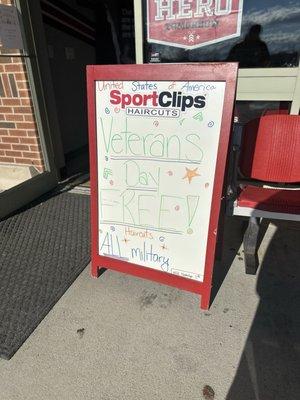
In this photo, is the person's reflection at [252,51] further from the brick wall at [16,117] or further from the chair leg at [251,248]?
the brick wall at [16,117]

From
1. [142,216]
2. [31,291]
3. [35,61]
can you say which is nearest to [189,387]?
[142,216]

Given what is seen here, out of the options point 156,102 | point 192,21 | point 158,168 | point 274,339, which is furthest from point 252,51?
point 274,339

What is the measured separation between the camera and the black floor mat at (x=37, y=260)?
216cm

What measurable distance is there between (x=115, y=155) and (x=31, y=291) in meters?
1.20

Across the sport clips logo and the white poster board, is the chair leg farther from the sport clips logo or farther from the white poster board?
the sport clips logo

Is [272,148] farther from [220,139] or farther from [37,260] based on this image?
[37,260]

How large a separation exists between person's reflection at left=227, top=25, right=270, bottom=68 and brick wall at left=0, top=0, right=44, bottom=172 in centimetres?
221

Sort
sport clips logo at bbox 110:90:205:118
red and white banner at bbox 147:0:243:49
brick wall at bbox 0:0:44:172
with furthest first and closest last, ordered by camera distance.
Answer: brick wall at bbox 0:0:44:172 < red and white banner at bbox 147:0:243:49 < sport clips logo at bbox 110:90:205:118

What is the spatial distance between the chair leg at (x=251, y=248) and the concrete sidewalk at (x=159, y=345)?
7 cm

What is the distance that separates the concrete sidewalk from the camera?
1.71 meters

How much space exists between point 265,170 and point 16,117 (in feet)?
9.22

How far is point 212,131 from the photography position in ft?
5.98

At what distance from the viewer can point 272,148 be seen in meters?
2.52

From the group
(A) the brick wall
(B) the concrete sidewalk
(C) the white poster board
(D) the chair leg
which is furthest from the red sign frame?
(A) the brick wall
